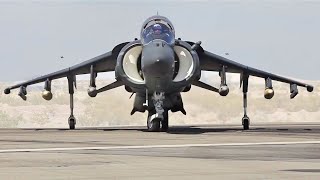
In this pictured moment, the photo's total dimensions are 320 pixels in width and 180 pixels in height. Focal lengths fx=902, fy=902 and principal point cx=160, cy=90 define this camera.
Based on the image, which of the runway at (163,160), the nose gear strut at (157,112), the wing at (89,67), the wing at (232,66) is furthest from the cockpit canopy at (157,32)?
the runway at (163,160)

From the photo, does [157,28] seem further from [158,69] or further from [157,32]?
[158,69]

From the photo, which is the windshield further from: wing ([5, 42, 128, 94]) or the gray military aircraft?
wing ([5, 42, 128, 94])

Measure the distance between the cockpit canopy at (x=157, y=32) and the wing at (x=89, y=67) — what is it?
315 cm

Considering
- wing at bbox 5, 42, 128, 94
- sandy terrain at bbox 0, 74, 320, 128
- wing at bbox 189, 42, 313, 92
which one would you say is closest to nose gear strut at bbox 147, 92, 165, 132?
wing at bbox 5, 42, 128, 94

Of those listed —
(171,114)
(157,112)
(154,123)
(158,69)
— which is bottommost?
(154,123)

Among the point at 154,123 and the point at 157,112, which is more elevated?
the point at 157,112

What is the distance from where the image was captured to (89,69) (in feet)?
131

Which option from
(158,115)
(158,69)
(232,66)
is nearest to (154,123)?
(158,115)

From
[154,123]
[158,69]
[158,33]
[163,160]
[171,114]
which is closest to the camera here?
[163,160]

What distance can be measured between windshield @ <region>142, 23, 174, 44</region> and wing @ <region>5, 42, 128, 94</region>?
339 centimetres

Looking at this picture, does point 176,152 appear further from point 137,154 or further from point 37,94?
point 37,94

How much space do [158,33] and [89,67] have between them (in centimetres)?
646

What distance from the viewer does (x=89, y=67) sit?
39.5m

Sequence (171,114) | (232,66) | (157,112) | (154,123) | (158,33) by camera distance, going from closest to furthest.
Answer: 1. (157,112)
2. (154,123)
3. (158,33)
4. (232,66)
5. (171,114)
